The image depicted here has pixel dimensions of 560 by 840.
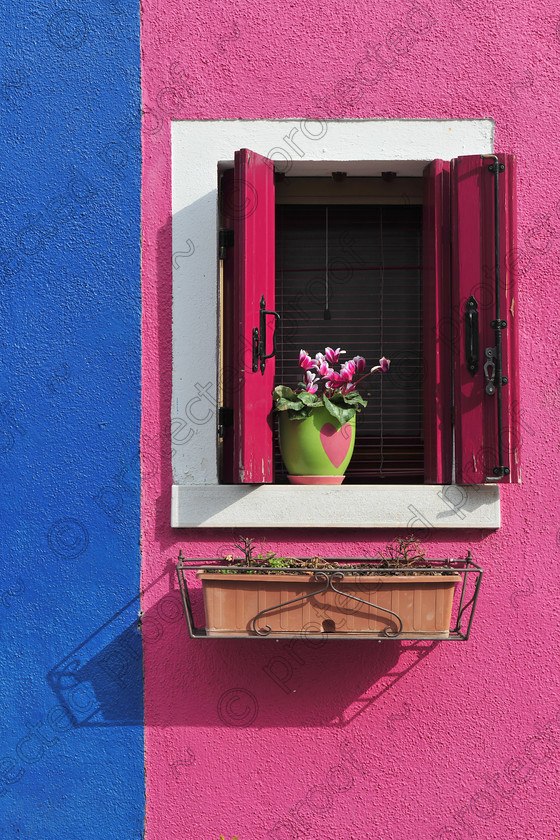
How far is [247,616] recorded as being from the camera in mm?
2822

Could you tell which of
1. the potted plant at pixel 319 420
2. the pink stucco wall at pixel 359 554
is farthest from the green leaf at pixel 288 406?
the pink stucco wall at pixel 359 554

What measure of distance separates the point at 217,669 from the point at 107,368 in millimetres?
1173

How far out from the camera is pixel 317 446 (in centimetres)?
307

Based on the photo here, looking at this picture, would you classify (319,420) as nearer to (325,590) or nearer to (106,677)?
(325,590)

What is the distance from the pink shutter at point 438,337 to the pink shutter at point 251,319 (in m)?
0.59

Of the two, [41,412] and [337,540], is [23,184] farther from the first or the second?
[337,540]

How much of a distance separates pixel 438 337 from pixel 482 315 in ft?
0.59

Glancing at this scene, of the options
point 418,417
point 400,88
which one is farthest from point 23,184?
point 418,417

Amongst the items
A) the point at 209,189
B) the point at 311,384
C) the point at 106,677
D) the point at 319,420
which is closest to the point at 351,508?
the point at 319,420

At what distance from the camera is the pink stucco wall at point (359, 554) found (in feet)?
9.95

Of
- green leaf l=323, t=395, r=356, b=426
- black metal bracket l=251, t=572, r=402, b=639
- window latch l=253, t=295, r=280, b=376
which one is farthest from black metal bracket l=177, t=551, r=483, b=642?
window latch l=253, t=295, r=280, b=376

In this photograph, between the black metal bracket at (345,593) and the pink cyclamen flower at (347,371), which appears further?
the pink cyclamen flower at (347,371)

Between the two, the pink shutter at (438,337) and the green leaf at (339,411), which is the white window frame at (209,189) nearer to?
the pink shutter at (438,337)

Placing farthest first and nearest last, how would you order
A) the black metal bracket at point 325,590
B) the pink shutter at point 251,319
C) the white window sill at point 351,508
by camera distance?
the white window sill at point 351,508
the pink shutter at point 251,319
the black metal bracket at point 325,590
